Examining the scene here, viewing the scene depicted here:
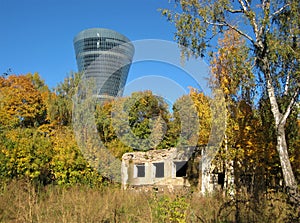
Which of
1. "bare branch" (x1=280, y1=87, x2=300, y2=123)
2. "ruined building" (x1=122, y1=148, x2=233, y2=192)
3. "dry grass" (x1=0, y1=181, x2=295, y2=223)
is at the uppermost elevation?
"bare branch" (x1=280, y1=87, x2=300, y2=123)

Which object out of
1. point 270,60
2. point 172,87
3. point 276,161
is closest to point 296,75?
point 270,60

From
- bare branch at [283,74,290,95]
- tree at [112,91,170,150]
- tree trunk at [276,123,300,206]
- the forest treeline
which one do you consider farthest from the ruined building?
bare branch at [283,74,290,95]

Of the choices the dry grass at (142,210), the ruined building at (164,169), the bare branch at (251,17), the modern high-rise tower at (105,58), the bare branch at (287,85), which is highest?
the modern high-rise tower at (105,58)

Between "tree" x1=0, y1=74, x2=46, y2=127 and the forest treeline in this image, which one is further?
"tree" x1=0, y1=74, x2=46, y2=127

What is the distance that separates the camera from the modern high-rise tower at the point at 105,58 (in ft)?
79.9

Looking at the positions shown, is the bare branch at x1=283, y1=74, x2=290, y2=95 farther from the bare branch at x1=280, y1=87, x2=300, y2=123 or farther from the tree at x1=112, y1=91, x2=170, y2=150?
the tree at x1=112, y1=91, x2=170, y2=150

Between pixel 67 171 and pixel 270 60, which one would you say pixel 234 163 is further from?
pixel 67 171

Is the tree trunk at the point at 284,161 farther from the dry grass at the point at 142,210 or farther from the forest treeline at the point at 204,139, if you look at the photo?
the dry grass at the point at 142,210

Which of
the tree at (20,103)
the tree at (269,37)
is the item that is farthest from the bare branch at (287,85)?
the tree at (20,103)

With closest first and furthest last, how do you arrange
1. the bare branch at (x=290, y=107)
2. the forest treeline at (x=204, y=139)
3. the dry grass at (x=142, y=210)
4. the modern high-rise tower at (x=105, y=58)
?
the dry grass at (x=142, y=210) → the bare branch at (x=290, y=107) → the forest treeline at (x=204, y=139) → the modern high-rise tower at (x=105, y=58)

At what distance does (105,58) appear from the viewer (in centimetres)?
2953

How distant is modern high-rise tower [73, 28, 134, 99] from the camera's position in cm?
2434

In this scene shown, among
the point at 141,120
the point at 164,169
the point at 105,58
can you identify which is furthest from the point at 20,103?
the point at 164,169

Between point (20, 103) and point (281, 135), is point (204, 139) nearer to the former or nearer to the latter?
point (281, 135)
